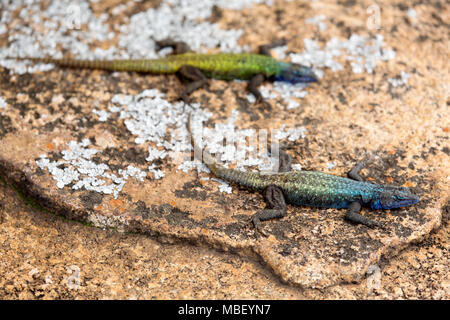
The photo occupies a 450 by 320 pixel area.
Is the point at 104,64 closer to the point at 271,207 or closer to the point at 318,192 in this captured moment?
the point at 271,207

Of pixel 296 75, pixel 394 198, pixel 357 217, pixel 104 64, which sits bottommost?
pixel 357 217

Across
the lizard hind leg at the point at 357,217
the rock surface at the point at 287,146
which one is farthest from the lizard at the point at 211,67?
the lizard hind leg at the point at 357,217

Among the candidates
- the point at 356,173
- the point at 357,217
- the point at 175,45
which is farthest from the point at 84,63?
the point at 357,217

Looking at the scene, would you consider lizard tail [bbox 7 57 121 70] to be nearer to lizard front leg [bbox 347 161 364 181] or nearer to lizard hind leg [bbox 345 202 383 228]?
lizard front leg [bbox 347 161 364 181]

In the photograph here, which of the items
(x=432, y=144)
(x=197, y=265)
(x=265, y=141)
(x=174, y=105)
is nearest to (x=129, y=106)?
(x=174, y=105)

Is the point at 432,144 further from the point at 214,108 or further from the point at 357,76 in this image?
the point at 214,108

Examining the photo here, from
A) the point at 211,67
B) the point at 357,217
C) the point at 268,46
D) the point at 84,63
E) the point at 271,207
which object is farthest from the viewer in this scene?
the point at 268,46

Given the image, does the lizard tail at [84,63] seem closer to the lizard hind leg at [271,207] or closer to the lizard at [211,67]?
the lizard at [211,67]
